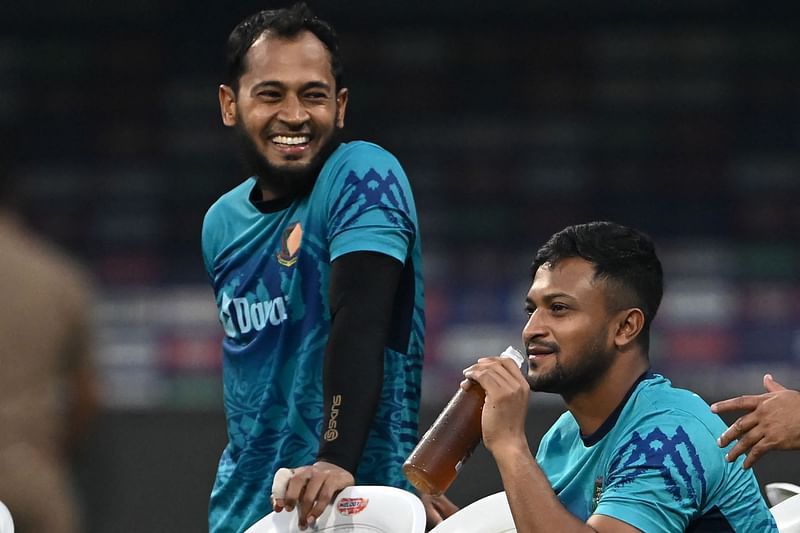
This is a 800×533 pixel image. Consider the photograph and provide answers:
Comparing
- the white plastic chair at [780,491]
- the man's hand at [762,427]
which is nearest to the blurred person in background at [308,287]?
the man's hand at [762,427]

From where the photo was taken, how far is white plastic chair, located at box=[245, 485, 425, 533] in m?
1.89

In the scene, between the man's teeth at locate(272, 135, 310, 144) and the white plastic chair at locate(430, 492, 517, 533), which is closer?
the white plastic chair at locate(430, 492, 517, 533)

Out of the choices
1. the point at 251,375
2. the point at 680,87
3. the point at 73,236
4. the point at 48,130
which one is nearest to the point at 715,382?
the point at 680,87

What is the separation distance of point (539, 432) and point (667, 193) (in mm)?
3197

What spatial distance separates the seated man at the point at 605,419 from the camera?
1979 mm

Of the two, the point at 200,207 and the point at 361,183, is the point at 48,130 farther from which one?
the point at 361,183

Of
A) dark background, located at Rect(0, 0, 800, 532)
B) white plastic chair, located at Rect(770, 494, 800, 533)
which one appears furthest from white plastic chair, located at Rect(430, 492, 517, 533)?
dark background, located at Rect(0, 0, 800, 532)

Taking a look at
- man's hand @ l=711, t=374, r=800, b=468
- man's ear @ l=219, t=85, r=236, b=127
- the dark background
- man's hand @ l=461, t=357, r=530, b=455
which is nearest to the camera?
man's hand @ l=711, t=374, r=800, b=468

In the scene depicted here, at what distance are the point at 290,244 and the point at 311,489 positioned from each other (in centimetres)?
42

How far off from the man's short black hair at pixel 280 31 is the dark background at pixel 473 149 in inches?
184

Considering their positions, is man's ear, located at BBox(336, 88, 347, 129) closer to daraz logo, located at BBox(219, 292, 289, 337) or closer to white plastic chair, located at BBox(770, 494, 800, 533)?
daraz logo, located at BBox(219, 292, 289, 337)

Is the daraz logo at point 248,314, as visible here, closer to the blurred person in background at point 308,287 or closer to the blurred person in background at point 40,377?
the blurred person in background at point 308,287

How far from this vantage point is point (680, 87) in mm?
7891

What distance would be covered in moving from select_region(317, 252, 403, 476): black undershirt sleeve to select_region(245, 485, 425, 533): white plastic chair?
49 millimetres
